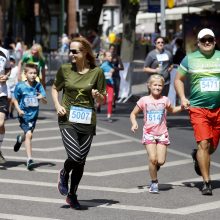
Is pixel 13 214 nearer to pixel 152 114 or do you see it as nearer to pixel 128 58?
pixel 152 114

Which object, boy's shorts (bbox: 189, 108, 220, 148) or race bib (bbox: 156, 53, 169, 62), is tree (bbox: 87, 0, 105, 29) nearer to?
race bib (bbox: 156, 53, 169, 62)

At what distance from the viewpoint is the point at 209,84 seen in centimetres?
1141

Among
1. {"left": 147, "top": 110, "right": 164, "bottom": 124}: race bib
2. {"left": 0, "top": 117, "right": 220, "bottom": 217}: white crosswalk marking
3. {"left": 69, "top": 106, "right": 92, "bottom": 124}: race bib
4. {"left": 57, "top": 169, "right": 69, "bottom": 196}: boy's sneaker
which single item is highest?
{"left": 69, "top": 106, "right": 92, "bottom": 124}: race bib

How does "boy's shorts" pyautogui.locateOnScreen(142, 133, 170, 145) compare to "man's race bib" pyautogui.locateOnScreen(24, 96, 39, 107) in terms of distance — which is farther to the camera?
"man's race bib" pyautogui.locateOnScreen(24, 96, 39, 107)

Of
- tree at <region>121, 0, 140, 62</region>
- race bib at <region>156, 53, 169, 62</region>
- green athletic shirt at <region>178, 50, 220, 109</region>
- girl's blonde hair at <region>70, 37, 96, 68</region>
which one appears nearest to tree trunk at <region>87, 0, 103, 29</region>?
tree at <region>121, 0, 140, 62</region>

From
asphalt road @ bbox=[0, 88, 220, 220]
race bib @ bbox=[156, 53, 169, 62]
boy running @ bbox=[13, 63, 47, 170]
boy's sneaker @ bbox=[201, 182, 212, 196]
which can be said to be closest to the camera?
asphalt road @ bbox=[0, 88, 220, 220]

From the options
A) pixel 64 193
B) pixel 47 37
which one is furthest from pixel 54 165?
pixel 47 37

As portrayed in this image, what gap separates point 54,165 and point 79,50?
397 cm

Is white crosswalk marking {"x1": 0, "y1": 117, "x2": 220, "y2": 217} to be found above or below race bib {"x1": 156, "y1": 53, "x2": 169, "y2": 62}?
below

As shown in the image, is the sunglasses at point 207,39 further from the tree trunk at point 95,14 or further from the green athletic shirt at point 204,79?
the tree trunk at point 95,14

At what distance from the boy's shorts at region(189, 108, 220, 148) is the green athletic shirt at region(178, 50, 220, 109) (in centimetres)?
6

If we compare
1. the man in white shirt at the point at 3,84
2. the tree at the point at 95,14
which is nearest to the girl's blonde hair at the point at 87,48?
the man in white shirt at the point at 3,84

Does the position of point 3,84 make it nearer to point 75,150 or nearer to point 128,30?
point 75,150

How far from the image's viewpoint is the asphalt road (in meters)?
9.94
